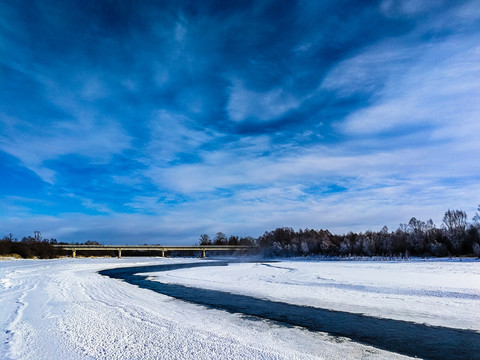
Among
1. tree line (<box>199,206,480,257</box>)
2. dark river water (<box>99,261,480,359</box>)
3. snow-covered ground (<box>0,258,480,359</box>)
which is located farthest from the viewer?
tree line (<box>199,206,480,257</box>)

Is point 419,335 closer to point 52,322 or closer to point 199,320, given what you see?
point 199,320

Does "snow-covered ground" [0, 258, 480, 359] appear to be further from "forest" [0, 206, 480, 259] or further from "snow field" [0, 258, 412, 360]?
"forest" [0, 206, 480, 259]

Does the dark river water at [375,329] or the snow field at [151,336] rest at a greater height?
the snow field at [151,336]

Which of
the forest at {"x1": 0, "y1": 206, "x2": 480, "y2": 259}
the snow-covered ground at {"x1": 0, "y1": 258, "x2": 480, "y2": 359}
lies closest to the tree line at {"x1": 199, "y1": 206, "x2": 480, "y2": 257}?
the forest at {"x1": 0, "y1": 206, "x2": 480, "y2": 259}

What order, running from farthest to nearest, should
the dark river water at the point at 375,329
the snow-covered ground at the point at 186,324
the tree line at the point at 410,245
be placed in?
the tree line at the point at 410,245, the dark river water at the point at 375,329, the snow-covered ground at the point at 186,324

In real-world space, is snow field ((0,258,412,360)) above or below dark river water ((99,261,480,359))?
Answer: above

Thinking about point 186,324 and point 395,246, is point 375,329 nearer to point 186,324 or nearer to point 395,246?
point 186,324

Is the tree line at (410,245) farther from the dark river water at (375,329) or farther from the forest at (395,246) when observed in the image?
the dark river water at (375,329)

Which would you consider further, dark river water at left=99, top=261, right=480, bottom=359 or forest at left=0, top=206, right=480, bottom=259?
forest at left=0, top=206, right=480, bottom=259

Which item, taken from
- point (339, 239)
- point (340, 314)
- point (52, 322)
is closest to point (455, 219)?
point (339, 239)

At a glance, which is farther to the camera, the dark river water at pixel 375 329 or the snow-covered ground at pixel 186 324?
the dark river water at pixel 375 329

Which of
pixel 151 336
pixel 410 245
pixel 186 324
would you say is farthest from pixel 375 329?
pixel 410 245

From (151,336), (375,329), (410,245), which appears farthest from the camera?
(410,245)

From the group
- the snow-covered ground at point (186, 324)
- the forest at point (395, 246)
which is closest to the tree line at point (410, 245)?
the forest at point (395, 246)
